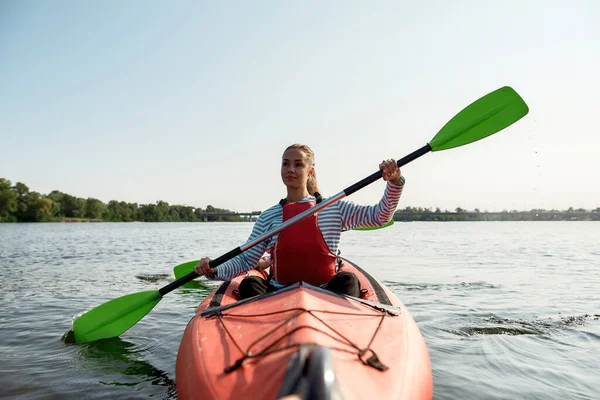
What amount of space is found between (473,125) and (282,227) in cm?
201

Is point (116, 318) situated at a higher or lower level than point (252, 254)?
lower

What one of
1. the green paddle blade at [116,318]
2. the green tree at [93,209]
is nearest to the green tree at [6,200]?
the green tree at [93,209]

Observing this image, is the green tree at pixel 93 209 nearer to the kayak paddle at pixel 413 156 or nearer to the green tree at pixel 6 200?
the green tree at pixel 6 200

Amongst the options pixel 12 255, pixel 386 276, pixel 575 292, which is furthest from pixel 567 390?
pixel 12 255

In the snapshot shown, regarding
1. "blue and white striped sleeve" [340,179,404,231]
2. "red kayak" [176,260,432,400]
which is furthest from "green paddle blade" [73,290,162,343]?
"blue and white striped sleeve" [340,179,404,231]

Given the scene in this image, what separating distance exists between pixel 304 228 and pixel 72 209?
69.9m

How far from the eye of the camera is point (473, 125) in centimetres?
393

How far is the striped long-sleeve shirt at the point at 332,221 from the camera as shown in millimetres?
3225

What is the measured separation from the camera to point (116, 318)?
4.15 meters

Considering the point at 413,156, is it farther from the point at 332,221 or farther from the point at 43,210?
the point at 43,210

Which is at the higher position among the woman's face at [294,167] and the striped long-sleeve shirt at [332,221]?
the woman's face at [294,167]

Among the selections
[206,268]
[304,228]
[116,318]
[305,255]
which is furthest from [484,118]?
[116,318]

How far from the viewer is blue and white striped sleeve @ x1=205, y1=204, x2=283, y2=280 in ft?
11.6

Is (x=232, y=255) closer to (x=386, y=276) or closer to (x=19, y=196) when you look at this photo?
(x=386, y=276)
